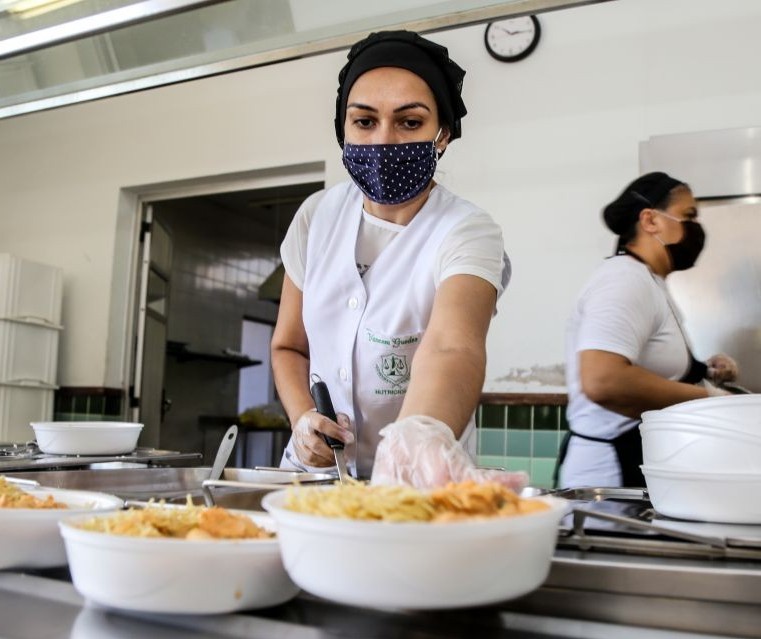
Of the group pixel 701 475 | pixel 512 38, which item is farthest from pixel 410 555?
pixel 512 38

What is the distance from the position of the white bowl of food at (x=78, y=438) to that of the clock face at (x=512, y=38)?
2.59m

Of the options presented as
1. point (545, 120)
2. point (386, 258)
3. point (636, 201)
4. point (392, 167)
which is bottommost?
point (386, 258)

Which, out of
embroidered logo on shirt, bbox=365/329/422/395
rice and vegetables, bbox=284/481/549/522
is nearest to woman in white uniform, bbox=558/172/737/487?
embroidered logo on shirt, bbox=365/329/422/395

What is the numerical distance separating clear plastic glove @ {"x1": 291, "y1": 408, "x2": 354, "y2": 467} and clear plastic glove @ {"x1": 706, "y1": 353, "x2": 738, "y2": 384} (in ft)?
4.88

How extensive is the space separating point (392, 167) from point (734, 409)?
787 mm

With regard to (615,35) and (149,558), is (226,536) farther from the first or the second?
(615,35)

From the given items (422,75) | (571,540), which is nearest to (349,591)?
(571,540)

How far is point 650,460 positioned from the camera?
1.02 meters

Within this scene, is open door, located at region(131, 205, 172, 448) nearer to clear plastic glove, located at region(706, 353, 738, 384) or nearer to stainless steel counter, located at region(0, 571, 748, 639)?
clear plastic glove, located at region(706, 353, 738, 384)

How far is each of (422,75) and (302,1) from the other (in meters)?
0.31

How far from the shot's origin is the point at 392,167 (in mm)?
1434

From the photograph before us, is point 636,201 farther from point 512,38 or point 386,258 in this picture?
point 512,38

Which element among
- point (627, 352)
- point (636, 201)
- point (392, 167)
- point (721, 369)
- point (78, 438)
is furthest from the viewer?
point (721, 369)

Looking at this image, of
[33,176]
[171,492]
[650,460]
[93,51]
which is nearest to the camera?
[650,460]
